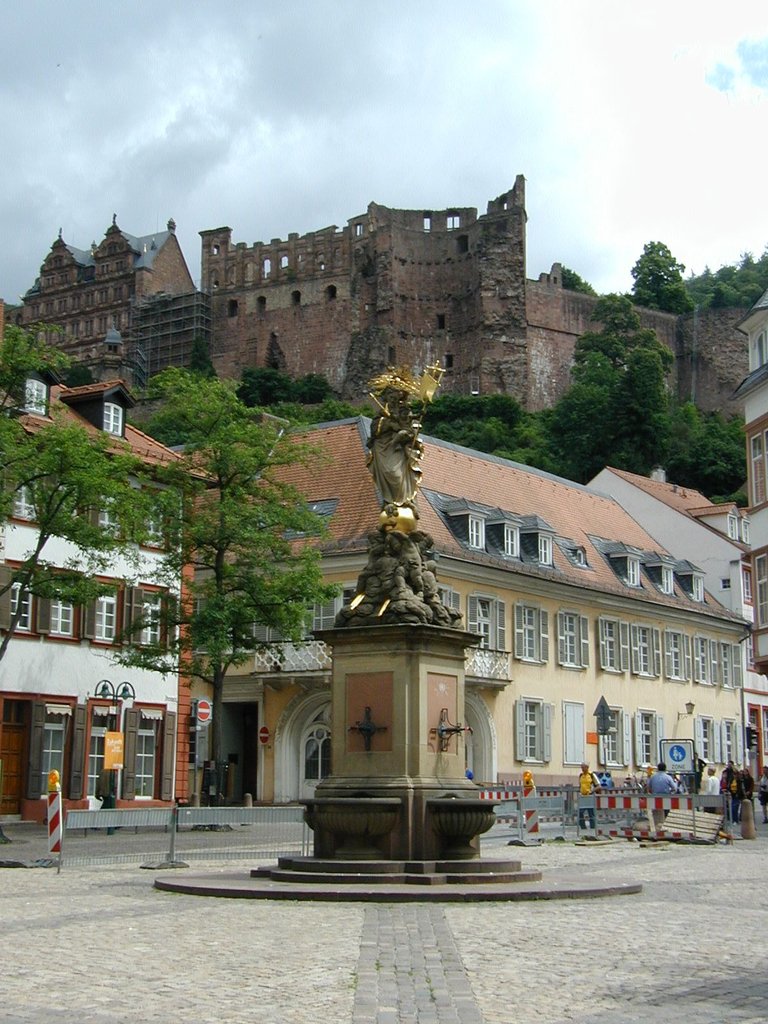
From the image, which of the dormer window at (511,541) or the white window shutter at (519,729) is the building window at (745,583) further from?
the white window shutter at (519,729)

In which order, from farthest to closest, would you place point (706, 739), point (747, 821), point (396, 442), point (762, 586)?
point (706, 739) → point (762, 586) → point (747, 821) → point (396, 442)

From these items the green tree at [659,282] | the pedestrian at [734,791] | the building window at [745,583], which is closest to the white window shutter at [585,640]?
the pedestrian at [734,791]

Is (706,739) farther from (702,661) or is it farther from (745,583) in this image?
(745,583)

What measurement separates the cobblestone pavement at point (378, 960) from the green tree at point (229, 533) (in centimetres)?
1555

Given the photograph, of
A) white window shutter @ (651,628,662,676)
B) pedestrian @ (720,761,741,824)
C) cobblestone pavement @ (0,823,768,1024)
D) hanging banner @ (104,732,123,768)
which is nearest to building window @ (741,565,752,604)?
white window shutter @ (651,628,662,676)

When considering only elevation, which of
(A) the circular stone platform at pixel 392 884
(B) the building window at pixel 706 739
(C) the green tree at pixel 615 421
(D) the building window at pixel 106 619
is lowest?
(A) the circular stone platform at pixel 392 884

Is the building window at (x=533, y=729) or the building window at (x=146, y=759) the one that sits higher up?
the building window at (x=533, y=729)

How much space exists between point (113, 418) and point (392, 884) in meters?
24.5

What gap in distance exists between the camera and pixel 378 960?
10086 millimetres

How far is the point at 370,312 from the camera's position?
109562 millimetres

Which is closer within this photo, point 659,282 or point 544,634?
point 544,634

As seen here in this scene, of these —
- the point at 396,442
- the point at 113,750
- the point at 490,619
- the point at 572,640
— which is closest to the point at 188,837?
the point at 113,750

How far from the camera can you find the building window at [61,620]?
110 feet

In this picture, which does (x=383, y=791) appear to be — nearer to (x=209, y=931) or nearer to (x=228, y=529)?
(x=209, y=931)
